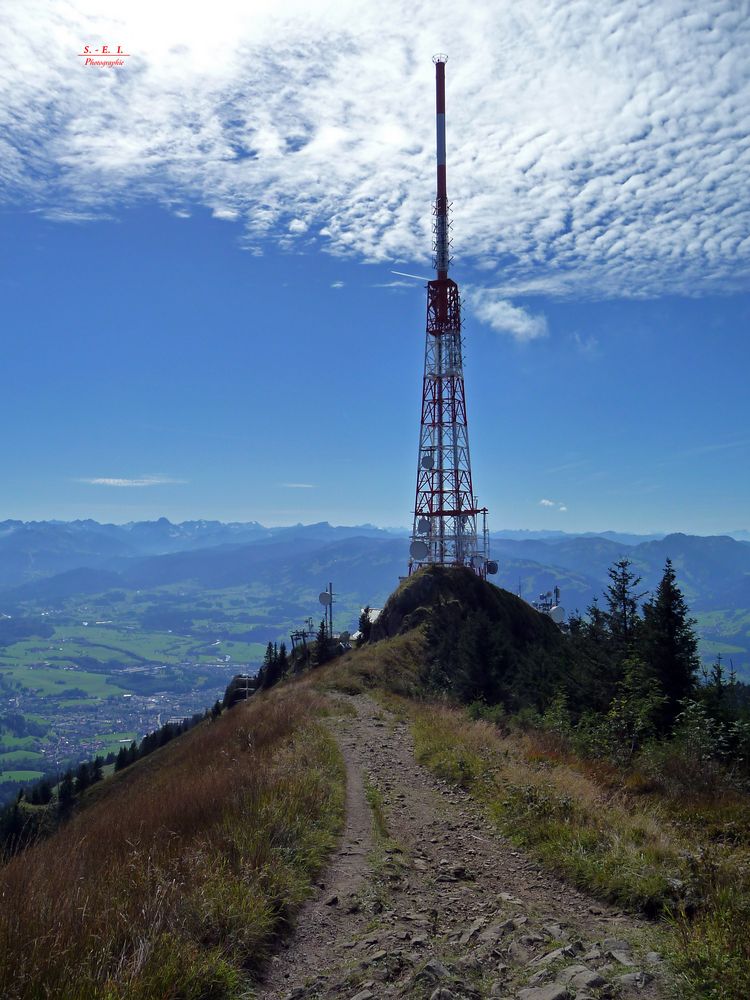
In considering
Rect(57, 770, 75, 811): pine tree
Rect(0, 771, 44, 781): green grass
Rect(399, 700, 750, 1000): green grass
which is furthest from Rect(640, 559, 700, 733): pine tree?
Rect(0, 771, 44, 781): green grass

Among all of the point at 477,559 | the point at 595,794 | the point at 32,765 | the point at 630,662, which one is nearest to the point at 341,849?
the point at 595,794

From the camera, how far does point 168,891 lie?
5688 millimetres

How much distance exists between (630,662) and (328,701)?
429 inches

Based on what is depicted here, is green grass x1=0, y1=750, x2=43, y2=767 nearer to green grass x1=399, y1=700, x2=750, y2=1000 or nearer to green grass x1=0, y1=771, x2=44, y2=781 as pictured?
green grass x1=0, y1=771, x2=44, y2=781

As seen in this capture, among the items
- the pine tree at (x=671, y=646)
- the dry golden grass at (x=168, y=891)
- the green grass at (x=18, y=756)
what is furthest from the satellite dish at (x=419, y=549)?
the green grass at (x=18, y=756)

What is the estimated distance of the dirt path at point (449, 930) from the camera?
4977mm

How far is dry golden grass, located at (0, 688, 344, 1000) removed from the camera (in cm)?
454

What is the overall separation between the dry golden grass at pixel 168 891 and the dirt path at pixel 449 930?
423mm

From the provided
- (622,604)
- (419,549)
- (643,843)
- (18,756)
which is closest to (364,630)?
(419,549)

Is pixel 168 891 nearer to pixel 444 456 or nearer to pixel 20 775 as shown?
pixel 444 456

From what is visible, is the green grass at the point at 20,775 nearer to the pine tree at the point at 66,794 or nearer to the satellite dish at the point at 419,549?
the pine tree at the point at 66,794

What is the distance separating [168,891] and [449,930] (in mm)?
2707

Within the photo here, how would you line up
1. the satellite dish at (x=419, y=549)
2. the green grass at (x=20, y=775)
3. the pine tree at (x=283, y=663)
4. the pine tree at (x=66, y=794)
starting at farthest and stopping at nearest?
1. the green grass at (x=20, y=775)
2. the pine tree at (x=66, y=794)
3. the pine tree at (x=283, y=663)
4. the satellite dish at (x=419, y=549)

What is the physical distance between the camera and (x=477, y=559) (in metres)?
49.6
